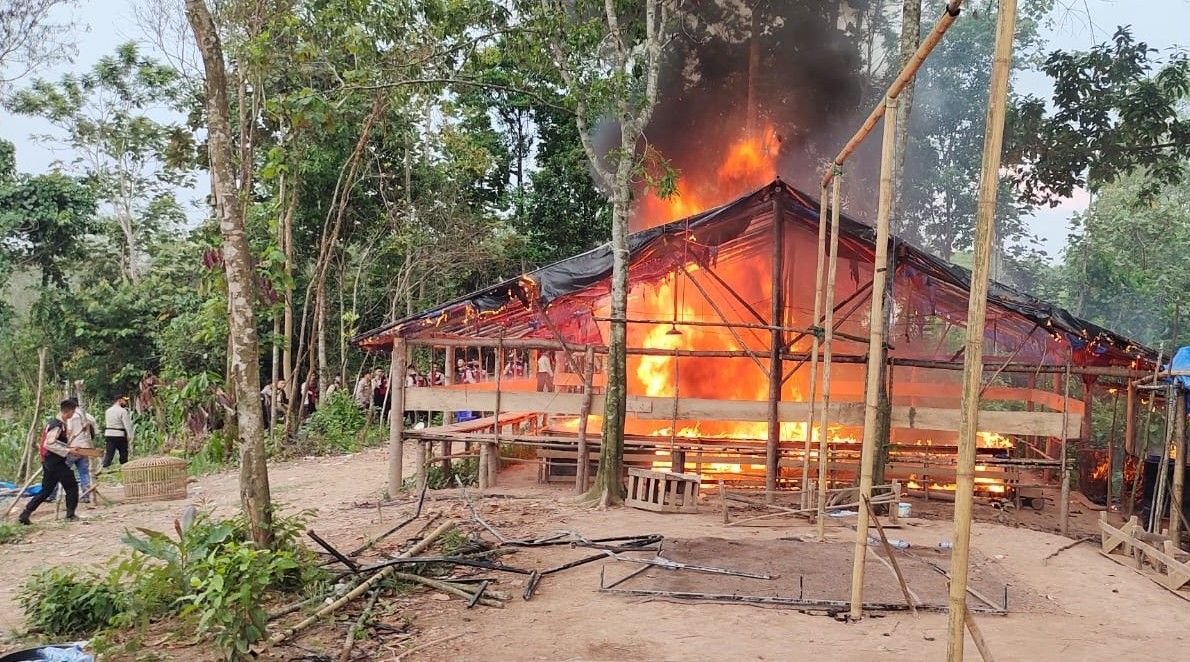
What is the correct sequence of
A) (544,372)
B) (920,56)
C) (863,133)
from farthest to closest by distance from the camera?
1. (544,372)
2. (863,133)
3. (920,56)

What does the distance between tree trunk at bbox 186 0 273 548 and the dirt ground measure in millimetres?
1559

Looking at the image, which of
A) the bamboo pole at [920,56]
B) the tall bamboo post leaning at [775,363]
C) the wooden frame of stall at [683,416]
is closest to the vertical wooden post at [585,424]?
the wooden frame of stall at [683,416]

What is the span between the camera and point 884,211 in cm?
607

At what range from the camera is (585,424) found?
39.7ft

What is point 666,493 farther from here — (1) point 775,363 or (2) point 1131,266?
(2) point 1131,266

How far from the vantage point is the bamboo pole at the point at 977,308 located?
383 centimetres

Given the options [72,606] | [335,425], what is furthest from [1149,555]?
[335,425]

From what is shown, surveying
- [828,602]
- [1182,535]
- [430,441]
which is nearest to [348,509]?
[430,441]

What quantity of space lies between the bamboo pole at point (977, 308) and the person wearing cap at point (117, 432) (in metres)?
15.0

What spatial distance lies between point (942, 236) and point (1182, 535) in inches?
905

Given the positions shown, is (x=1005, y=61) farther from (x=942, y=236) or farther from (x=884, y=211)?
(x=942, y=236)

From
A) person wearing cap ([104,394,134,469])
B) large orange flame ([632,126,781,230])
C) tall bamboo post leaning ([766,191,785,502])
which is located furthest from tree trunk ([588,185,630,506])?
large orange flame ([632,126,781,230])

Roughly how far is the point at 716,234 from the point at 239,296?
25.1 feet

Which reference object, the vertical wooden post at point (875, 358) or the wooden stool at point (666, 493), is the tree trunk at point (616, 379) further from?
the vertical wooden post at point (875, 358)
